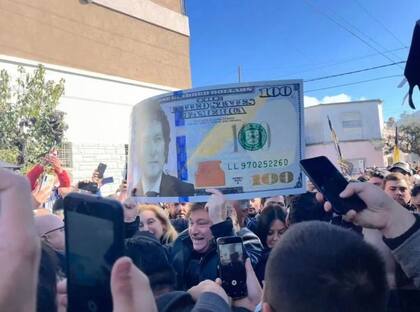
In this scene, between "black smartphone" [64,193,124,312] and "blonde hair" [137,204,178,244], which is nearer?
"black smartphone" [64,193,124,312]

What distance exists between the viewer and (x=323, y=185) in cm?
188

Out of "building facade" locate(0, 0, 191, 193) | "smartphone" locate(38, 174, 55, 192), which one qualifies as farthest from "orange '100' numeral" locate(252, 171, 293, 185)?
"building facade" locate(0, 0, 191, 193)

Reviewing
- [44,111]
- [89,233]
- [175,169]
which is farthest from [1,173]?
[44,111]

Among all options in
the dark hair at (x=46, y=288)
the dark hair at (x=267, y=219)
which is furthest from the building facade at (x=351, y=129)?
the dark hair at (x=46, y=288)

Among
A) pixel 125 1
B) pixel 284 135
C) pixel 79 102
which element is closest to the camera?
pixel 284 135

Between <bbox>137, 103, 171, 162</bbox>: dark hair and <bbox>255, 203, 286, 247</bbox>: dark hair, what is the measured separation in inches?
44.6

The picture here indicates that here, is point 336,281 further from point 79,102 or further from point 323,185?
point 79,102

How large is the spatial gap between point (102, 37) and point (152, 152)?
21.0m

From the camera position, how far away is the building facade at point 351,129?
1438 inches

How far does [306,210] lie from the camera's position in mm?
3471

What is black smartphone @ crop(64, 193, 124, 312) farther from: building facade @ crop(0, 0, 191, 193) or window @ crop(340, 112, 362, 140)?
window @ crop(340, 112, 362, 140)

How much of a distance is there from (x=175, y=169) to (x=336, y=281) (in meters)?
2.07

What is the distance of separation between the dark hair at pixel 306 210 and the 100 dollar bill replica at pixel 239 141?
1.49ft

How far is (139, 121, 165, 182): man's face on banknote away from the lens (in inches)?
127
